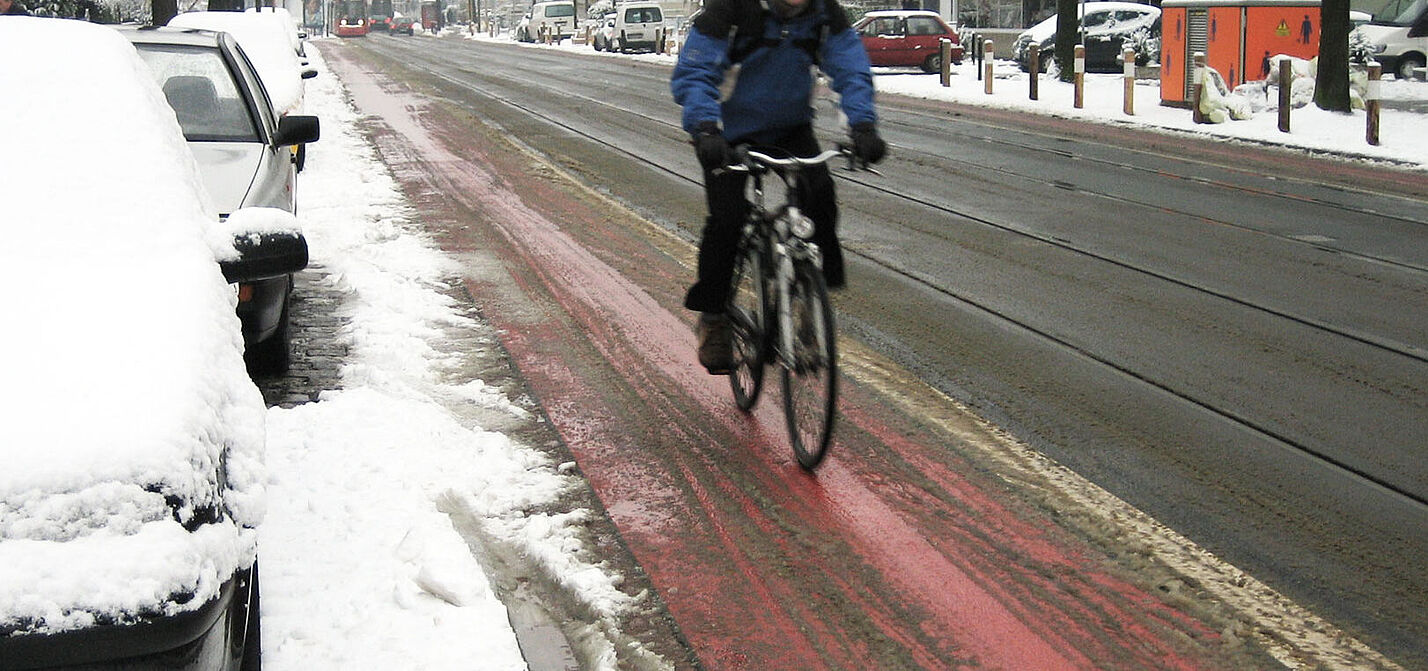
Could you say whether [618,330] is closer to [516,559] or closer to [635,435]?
[635,435]

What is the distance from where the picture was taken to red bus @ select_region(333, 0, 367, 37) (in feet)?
308

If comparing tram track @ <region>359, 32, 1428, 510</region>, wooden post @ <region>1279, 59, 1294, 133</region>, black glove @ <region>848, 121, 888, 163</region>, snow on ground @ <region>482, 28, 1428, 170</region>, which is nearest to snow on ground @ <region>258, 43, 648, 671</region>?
black glove @ <region>848, 121, 888, 163</region>

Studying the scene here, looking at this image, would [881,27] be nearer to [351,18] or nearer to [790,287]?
[790,287]

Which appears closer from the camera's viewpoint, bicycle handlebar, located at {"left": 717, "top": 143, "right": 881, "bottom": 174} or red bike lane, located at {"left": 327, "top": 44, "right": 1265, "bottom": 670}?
red bike lane, located at {"left": 327, "top": 44, "right": 1265, "bottom": 670}

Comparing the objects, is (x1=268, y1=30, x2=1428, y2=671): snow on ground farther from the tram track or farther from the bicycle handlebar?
the tram track

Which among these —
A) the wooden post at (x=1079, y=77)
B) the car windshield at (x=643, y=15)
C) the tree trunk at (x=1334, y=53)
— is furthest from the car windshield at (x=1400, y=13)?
the car windshield at (x=643, y=15)

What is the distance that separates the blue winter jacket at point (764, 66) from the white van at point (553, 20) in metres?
72.4

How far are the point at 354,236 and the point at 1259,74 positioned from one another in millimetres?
15557

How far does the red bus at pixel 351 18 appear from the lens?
308 ft

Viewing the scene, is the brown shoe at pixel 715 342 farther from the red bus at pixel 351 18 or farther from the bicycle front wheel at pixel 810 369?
the red bus at pixel 351 18

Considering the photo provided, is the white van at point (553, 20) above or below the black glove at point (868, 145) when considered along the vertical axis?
above

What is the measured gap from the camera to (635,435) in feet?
19.0

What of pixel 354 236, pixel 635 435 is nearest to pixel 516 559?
pixel 635 435

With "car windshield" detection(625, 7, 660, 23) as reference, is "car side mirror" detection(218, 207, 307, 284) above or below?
below
